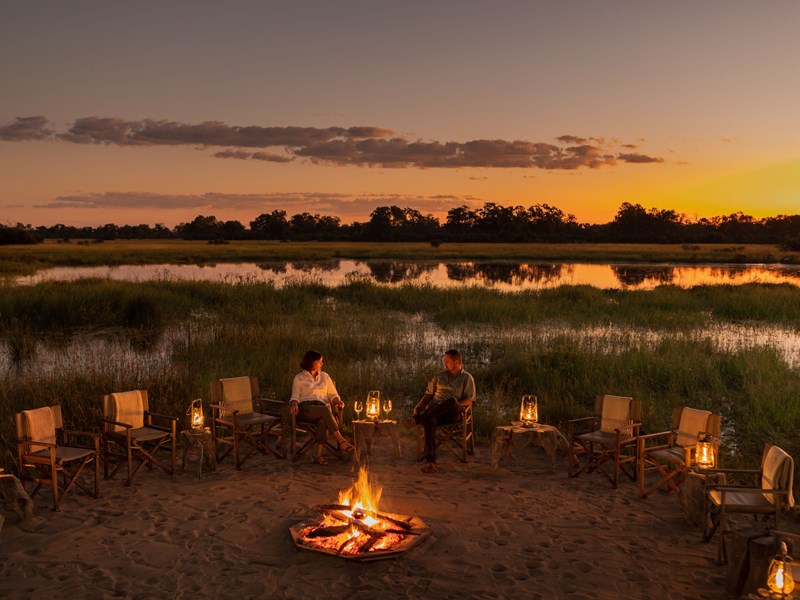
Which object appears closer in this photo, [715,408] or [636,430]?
[636,430]

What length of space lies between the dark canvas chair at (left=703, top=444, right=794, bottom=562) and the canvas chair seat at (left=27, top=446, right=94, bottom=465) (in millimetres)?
5434

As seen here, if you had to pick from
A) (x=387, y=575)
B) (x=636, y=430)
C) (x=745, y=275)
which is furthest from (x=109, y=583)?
(x=745, y=275)

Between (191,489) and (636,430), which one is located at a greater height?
(636,430)

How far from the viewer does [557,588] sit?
186 inches

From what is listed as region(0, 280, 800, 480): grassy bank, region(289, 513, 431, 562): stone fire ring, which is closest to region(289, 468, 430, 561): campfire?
region(289, 513, 431, 562): stone fire ring

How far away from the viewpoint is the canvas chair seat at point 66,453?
20.6ft

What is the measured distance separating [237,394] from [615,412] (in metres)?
4.29

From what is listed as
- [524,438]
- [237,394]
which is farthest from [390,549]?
[237,394]

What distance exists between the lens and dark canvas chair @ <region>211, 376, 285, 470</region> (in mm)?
7730

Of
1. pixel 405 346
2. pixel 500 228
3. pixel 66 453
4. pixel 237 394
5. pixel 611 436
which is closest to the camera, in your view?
pixel 66 453

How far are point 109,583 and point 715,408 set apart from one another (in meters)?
8.97

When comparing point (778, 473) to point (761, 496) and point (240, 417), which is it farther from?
point (240, 417)

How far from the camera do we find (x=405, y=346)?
51.2 ft

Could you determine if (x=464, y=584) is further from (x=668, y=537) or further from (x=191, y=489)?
(x=191, y=489)
